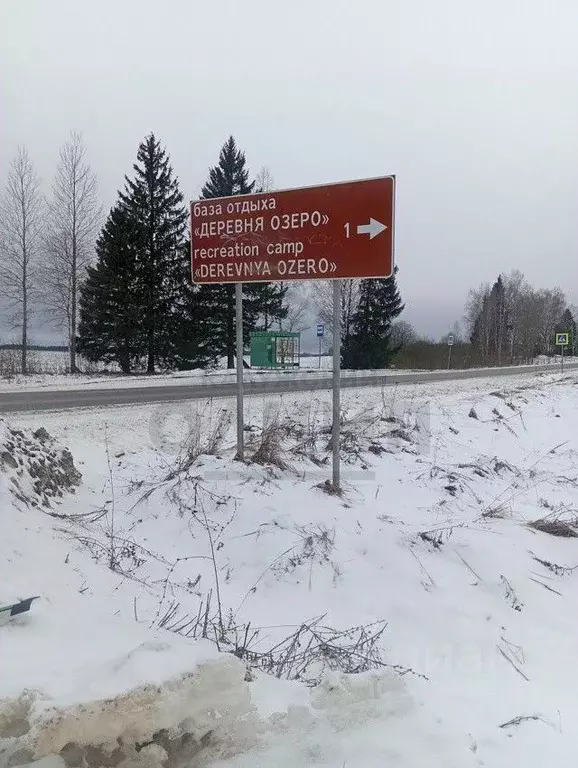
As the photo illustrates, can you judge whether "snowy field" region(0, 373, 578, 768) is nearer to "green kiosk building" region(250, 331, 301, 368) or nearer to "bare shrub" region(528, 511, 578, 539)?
"bare shrub" region(528, 511, 578, 539)

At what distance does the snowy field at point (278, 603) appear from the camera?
2451 millimetres

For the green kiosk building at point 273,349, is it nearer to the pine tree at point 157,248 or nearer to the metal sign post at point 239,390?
the pine tree at point 157,248

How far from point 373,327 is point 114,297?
1683cm

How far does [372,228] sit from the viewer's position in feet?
19.6

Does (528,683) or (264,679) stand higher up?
(264,679)

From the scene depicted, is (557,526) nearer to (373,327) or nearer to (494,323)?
(373,327)

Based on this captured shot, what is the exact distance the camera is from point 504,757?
2809mm

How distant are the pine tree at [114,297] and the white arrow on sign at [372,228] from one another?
79.4ft

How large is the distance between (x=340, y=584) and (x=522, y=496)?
4573 millimetres

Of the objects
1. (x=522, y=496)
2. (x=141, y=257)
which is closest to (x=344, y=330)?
(x=141, y=257)

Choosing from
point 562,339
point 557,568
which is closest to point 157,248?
point 562,339

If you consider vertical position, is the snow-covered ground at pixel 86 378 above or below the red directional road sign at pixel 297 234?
below

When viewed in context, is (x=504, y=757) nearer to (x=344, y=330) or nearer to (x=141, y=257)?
(x=141, y=257)

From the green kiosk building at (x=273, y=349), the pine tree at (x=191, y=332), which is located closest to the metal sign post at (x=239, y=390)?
the green kiosk building at (x=273, y=349)
